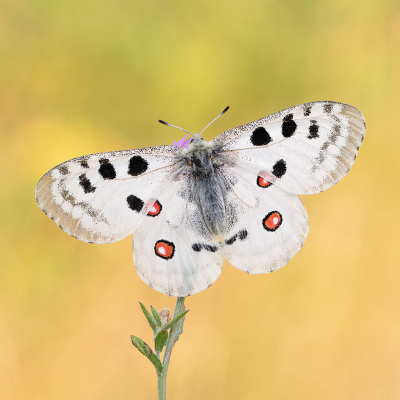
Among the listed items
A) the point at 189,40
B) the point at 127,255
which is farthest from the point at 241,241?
the point at 189,40

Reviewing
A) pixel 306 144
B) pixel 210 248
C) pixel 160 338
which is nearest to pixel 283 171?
pixel 306 144

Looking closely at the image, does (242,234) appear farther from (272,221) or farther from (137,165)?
(137,165)

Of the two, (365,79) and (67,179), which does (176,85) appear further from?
(67,179)

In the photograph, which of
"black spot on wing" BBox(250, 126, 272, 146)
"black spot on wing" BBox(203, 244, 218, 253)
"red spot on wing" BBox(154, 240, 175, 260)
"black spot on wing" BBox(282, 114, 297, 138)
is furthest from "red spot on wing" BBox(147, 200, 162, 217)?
"black spot on wing" BBox(282, 114, 297, 138)

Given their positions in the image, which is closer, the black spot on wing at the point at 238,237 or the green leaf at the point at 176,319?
the green leaf at the point at 176,319

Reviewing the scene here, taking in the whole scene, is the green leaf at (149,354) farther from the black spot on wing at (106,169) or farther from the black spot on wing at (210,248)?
the black spot on wing at (106,169)

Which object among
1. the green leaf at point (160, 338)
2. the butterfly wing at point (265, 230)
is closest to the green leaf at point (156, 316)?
the green leaf at point (160, 338)
